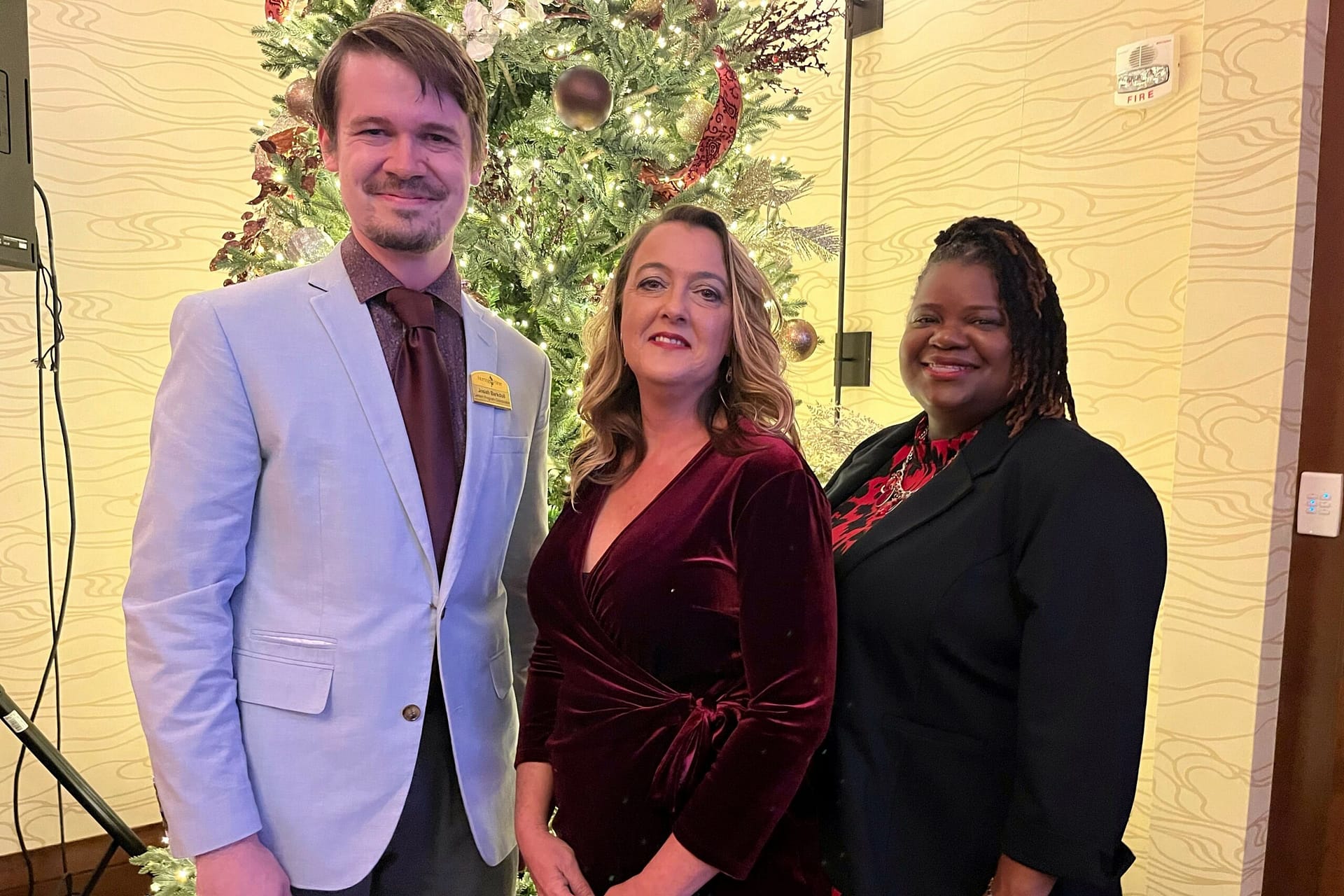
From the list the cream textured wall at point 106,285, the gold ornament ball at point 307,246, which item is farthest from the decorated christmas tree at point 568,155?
the cream textured wall at point 106,285

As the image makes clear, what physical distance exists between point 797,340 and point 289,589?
152 centimetres

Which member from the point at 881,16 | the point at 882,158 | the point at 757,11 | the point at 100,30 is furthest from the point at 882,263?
the point at 100,30

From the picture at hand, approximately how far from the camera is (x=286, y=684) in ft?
3.79

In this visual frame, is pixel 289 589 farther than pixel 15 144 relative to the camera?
No

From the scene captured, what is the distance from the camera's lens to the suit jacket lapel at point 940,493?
118cm

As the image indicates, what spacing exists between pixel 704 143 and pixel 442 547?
4.03 ft

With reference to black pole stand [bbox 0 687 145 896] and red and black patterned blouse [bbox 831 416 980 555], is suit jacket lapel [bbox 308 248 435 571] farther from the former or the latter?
black pole stand [bbox 0 687 145 896]

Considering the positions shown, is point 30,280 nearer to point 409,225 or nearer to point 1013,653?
point 409,225

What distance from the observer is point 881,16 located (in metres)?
3.34

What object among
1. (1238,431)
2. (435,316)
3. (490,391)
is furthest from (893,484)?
(1238,431)

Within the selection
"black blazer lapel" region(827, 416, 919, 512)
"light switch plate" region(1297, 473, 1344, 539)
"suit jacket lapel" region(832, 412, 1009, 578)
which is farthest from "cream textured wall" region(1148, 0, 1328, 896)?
"suit jacket lapel" region(832, 412, 1009, 578)

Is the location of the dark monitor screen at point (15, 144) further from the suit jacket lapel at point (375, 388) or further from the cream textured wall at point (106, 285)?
the suit jacket lapel at point (375, 388)

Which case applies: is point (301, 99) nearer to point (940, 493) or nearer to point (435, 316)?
point (435, 316)

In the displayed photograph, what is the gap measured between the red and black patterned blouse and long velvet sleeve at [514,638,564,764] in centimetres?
53
